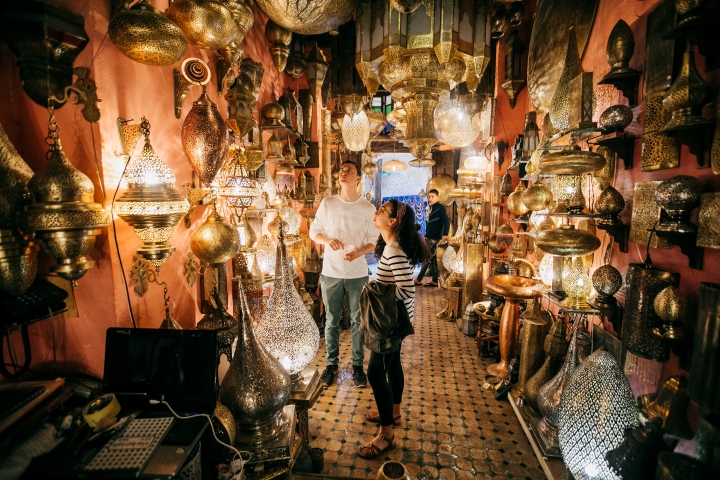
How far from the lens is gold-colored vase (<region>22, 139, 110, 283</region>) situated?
1.09m

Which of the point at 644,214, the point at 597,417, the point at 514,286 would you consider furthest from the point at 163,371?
the point at 514,286

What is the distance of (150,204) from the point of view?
1.34 metres

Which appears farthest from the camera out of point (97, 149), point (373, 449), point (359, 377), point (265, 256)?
point (359, 377)

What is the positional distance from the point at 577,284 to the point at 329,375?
226 centimetres

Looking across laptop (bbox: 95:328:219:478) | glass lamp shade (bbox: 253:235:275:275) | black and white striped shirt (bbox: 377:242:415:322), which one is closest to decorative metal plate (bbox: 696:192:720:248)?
black and white striped shirt (bbox: 377:242:415:322)

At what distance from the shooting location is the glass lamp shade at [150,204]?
1328 mm

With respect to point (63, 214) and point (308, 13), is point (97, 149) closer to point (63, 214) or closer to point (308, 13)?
point (63, 214)

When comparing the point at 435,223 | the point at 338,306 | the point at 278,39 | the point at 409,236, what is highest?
the point at 278,39

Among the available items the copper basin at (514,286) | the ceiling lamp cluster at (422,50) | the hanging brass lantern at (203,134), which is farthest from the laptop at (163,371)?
the copper basin at (514,286)

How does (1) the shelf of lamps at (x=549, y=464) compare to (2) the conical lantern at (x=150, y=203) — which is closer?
(2) the conical lantern at (x=150, y=203)

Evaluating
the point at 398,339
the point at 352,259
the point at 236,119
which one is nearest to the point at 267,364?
the point at 398,339

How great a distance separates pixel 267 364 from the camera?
163 centimetres

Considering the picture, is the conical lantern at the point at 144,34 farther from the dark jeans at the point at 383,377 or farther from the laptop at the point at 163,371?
the dark jeans at the point at 383,377

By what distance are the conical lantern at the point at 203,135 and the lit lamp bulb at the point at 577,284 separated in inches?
85.1
